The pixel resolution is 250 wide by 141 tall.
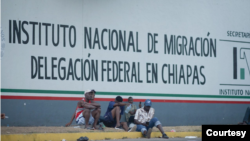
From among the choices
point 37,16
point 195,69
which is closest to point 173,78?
point 195,69

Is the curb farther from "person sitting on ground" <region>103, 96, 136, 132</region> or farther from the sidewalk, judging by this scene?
"person sitting on ground" <region>103, 96, 136, 132</region>

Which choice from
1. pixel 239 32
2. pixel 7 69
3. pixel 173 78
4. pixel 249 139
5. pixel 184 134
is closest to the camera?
pixel 249 139

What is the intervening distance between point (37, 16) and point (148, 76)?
15.4 ft

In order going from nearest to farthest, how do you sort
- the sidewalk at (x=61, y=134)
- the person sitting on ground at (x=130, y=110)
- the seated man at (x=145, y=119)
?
the sidewalk at (x=61, y=134) < the seated man at (x=145, y=119) < the person sitting on ground at (x=130, y=110)

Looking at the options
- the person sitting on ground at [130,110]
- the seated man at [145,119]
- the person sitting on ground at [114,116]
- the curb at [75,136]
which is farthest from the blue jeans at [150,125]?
the person sitting on ground at [130,110]

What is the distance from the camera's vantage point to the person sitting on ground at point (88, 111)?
13.5 metres

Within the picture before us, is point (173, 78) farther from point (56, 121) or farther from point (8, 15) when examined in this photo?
point (8, 15)

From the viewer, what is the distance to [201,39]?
17266 millimetres

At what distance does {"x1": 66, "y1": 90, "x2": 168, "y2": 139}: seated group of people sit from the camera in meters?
13.5

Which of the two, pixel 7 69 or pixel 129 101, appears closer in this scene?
pixel 7 69

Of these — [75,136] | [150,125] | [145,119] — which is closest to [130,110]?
[145,119]

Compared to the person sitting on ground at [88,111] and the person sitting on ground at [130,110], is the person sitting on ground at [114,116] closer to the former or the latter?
the person sitting on ground at [130,110]

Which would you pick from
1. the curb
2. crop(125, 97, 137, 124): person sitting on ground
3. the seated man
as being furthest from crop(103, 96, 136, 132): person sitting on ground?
the curb

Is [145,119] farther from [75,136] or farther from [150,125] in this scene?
[75,136]
